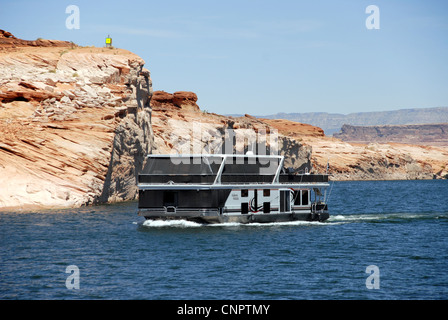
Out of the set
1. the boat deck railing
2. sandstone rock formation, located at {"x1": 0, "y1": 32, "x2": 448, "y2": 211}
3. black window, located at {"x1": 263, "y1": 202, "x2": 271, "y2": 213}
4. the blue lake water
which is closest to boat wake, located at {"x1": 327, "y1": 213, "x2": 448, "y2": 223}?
the blue lake water

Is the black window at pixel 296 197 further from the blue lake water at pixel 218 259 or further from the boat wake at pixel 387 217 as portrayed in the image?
the boat wake at pixel 387 217

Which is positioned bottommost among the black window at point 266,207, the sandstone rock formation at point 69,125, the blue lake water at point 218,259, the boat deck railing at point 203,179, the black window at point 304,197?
the blue lake water at point 218,259

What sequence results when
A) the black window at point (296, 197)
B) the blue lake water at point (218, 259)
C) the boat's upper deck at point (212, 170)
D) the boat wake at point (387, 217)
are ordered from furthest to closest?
the boat wake at point (387, 217) → the black window at point (296, 197) → the boat's upper deck at point (212, 170) → the blue lake water at point (218, 259)

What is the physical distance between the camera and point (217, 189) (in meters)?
39.2

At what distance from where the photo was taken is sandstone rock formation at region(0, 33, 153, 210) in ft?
174

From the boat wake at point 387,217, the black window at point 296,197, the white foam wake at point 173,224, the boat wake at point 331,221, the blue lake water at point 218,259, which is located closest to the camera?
the blue lake water at point 218,259

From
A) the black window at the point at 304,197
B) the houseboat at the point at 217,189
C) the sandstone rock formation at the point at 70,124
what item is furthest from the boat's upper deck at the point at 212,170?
the sandstone rock formation at the point at 70,124

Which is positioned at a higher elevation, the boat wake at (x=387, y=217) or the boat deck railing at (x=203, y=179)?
the boat deck railing at (x=203, y=179)

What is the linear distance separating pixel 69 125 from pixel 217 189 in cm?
2343

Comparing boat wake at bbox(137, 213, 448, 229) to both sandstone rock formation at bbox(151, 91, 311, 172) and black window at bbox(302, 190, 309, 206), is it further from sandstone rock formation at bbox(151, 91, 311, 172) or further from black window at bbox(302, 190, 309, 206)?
sandstone rock formation at bbox(151, 91, 311, 172)

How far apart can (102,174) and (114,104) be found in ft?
27.0

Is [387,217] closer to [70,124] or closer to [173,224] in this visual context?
[173,224]

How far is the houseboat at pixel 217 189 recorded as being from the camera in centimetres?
3897

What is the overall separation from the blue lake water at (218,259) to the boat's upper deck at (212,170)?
2.85 metres
